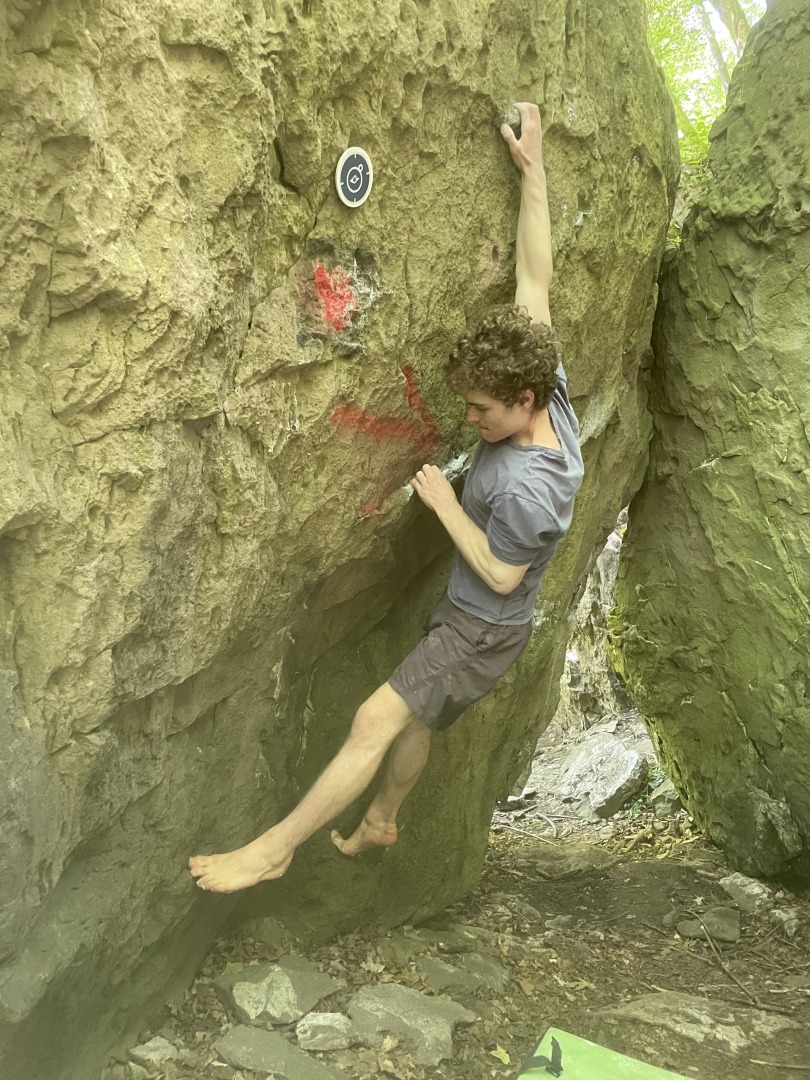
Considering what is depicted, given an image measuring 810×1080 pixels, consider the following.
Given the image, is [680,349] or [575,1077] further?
[680,349]

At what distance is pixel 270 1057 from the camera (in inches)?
114

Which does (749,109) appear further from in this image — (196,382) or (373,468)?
(196,382)

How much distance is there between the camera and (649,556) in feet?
15.9

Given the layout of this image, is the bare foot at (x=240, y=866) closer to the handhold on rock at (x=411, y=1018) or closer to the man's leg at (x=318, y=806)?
the man's leg at (x=318, y=806)

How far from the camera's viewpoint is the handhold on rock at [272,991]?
3.13 m

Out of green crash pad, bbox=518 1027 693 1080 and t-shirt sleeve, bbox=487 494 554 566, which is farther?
t-shirt sleeve, bbox=487 494 554 566

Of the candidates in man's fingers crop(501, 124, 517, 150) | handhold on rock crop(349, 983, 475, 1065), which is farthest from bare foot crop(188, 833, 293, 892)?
man's fingers crop(501, 124, 517, 150)

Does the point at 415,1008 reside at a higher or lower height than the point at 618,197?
lower

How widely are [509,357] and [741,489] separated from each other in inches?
80.0

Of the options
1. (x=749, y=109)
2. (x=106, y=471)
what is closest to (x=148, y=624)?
(x=106, y=471)

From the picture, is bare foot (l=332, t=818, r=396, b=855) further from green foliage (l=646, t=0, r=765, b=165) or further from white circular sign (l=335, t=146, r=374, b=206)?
green foliage (l=646, t=0, r=765, b=165)

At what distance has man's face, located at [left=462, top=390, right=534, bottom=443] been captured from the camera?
9.20 feet

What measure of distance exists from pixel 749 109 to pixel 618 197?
42.2 inches

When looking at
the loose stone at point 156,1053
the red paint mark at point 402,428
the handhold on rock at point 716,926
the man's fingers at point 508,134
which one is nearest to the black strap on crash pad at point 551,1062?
the loose stone at point 156,1053
